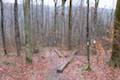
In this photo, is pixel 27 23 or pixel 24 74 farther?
pixel 27 23

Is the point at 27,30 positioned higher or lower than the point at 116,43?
higher

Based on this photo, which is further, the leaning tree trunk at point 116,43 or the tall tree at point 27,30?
the tall tree at point 27,30

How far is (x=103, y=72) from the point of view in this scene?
433 inches

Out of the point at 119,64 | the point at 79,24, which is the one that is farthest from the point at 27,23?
the point at 79,24

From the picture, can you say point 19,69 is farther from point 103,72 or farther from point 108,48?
point 108,48

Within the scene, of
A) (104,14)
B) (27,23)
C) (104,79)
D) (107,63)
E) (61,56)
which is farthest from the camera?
(104,14)

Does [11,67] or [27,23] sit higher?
[27,23]

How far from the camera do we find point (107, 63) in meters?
11.9

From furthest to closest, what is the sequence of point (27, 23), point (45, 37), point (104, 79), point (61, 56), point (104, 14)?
point (104, 14) → point (45, 37) → point (61, 56) → point (27, 23) → point (104, 79)

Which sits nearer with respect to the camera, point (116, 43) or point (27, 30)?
point (116, 43)

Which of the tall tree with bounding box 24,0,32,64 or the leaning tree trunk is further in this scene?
the tall tree with bounding box 24,0,32,64

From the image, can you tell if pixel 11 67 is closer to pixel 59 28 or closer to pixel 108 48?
pixel 108 48

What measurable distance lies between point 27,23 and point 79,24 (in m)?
24.4

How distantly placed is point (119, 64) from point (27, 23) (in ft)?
19.2
